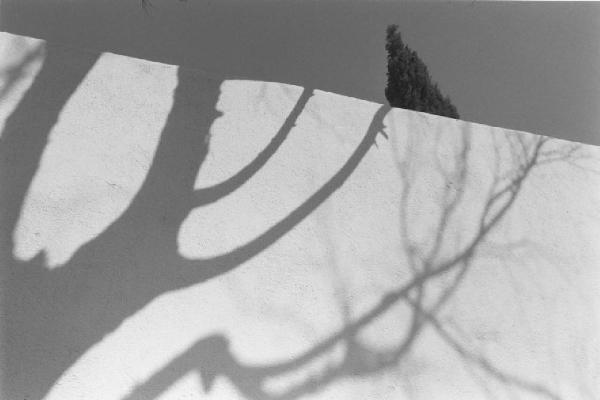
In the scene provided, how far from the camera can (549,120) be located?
5.61 meters

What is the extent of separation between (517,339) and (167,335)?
176cm

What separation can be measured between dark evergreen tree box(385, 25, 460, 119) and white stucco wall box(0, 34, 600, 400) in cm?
193

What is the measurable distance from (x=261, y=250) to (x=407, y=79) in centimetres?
320

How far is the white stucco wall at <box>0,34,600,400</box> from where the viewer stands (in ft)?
5.39

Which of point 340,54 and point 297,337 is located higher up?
point 340,54

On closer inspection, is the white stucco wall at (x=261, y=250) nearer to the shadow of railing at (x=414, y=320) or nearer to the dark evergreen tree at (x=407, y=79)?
the shadow of railing at (x=414, y=320)

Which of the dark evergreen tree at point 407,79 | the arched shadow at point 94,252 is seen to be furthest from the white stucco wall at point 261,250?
the dark evergreen tree at point 407,79

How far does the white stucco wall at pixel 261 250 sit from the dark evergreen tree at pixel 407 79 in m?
1.93

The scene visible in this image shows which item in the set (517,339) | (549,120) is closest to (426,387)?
(517,339)

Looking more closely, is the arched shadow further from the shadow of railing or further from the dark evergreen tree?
the dark evergreen tree

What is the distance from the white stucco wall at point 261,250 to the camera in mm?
1643

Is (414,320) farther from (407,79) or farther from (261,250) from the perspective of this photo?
(407,79)

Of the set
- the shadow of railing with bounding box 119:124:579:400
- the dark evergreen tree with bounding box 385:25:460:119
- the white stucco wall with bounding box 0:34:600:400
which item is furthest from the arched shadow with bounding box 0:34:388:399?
the dark evergreen tree with bounding box 385:25:460:119

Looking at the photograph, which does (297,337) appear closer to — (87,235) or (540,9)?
(87,235)
